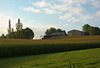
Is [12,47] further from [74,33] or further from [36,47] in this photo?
[74,33]

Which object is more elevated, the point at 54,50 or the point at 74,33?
the point at 74,33

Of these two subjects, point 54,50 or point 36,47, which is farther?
point 54,50

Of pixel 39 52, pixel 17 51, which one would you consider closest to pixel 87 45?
pixel 39 52

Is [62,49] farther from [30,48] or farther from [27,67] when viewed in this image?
[27,67]

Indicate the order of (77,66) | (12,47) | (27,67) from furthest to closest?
(12,47) → (27,67) → (77,66)

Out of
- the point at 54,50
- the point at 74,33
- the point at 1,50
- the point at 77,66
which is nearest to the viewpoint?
the point at 77,66

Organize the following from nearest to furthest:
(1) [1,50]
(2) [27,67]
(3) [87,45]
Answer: (2) [27,67]
(1) [1,50]
(3) [87,45]

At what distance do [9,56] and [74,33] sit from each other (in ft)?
177

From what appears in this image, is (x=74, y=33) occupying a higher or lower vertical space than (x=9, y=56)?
higher

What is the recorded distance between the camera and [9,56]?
15.4m

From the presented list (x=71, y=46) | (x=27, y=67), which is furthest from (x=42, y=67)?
(x=71, y=46)

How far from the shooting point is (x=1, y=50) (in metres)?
14.8

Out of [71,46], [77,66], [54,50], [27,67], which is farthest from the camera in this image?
[71,46]

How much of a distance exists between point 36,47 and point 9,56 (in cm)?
450
